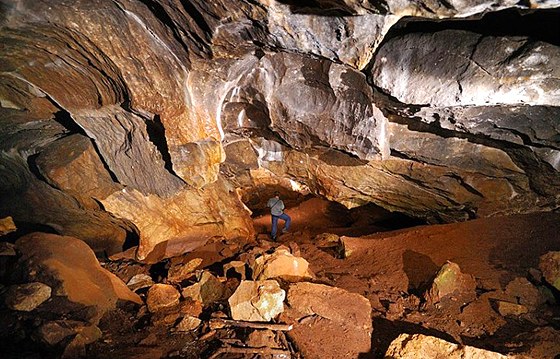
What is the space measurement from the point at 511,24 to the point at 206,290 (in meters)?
5.10

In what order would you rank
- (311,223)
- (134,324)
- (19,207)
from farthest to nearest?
(311,223)
(19,207)
(134,324)

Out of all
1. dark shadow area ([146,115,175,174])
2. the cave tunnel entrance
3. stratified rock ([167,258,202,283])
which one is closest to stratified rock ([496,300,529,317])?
the cave tunnel entrance

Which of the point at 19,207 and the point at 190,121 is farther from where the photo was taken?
the point at 19,207

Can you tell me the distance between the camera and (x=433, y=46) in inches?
152

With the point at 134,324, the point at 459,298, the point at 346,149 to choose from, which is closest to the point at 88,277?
the point at 134,324

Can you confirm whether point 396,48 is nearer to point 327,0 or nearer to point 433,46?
point 433,46

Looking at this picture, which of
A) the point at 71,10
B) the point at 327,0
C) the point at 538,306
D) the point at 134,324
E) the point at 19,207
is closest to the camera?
the point at 327,0

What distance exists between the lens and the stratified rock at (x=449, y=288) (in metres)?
4.30

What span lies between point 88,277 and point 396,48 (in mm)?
5343

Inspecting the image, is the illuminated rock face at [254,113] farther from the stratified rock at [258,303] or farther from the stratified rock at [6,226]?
the stratified rock at [258,303]

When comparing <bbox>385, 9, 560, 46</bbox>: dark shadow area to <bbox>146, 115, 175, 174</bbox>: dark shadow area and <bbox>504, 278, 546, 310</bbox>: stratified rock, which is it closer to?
<bbox>504, 278, 546, 310</bbox>: stratified rock

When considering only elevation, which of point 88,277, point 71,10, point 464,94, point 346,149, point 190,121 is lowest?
point 88,277

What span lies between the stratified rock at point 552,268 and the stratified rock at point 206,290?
440cm

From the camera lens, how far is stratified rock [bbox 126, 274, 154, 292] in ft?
17.6
